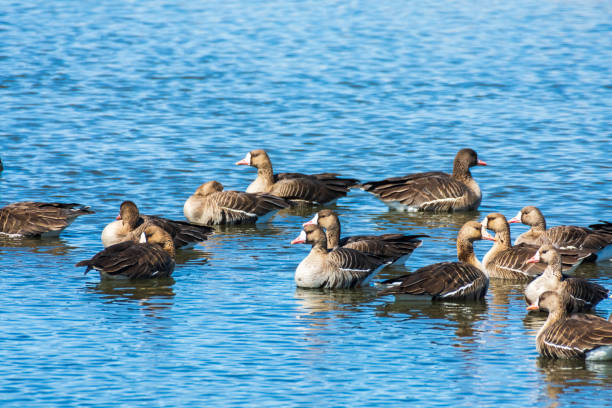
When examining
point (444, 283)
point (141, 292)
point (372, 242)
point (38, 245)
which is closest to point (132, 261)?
point (141, 292)

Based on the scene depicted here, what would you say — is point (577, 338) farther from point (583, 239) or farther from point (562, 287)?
point (583, 239)

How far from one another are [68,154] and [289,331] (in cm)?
1380

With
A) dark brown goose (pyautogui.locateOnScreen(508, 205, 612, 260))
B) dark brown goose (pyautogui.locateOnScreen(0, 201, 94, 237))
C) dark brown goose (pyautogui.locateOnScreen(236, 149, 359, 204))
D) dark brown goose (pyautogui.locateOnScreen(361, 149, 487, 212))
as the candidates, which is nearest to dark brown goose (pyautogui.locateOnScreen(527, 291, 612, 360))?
dark brown goose (pyautogui.locateOnScreen(508, 205, 612, 260))

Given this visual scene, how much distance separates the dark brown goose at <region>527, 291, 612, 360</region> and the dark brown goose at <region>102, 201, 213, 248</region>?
24.0 ft

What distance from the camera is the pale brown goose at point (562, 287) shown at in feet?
51.4

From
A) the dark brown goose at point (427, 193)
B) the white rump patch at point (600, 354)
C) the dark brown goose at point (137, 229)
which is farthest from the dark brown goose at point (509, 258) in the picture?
the dark brown goose at point (137, 229)

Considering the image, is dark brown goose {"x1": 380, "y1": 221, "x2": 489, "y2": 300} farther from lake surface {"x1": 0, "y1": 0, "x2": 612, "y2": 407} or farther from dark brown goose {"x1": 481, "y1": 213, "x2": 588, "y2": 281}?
dark brown goose {"x1": 481, "y1": 213, "x2": 588, "y2": 281}

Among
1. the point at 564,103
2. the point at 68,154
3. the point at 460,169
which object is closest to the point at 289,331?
the point at 460,169

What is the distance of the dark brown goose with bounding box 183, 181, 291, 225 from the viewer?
71.0ft

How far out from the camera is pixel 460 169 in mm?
23594

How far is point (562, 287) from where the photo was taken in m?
15.6

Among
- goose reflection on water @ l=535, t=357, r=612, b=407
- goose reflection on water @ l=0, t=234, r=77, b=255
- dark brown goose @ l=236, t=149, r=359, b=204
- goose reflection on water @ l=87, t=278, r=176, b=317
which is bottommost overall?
goose reflection on water @ l=535, t=357, r=612, b=407

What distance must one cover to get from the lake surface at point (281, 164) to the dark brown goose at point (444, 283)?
23 centimetres

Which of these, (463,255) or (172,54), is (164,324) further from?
(172,54)
